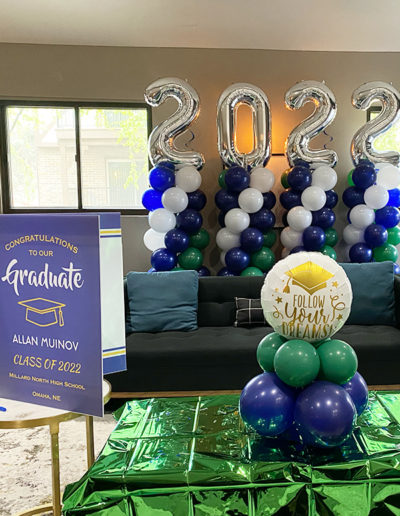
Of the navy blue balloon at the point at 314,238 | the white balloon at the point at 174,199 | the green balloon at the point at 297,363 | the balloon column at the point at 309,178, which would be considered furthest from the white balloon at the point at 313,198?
the green balloon at the point at 297,363

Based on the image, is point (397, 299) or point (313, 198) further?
point (313, 198)

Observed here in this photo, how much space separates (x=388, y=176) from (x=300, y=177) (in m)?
0.83

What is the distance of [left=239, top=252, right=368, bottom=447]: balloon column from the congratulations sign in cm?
45

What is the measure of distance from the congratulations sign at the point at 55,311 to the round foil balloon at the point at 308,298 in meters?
0.48

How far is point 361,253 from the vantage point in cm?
419

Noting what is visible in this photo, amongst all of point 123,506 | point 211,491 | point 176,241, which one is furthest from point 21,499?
point 176,241

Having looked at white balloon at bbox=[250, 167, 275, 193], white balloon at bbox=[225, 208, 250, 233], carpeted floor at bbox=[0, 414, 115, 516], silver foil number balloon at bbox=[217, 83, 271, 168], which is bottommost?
carpeted floor at bbox=[0, 414, 115, 516]

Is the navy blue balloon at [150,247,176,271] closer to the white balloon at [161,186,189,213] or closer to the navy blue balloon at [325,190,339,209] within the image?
the white balloon at [161,186,189,213]

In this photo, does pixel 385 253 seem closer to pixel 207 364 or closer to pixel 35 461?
pixel 207 364

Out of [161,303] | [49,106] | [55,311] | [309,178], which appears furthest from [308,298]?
[49,106]

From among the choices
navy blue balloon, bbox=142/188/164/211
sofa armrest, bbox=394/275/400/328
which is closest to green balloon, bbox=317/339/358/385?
sofa armrest, bbox=394/275/400/328

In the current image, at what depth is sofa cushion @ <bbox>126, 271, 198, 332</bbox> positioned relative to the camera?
3.09m

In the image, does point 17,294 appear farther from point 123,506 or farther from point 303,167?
point 303,167

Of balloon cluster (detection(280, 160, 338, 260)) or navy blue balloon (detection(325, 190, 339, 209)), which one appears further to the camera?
navy blue balloon (detection(325, 190, 339, 209))
